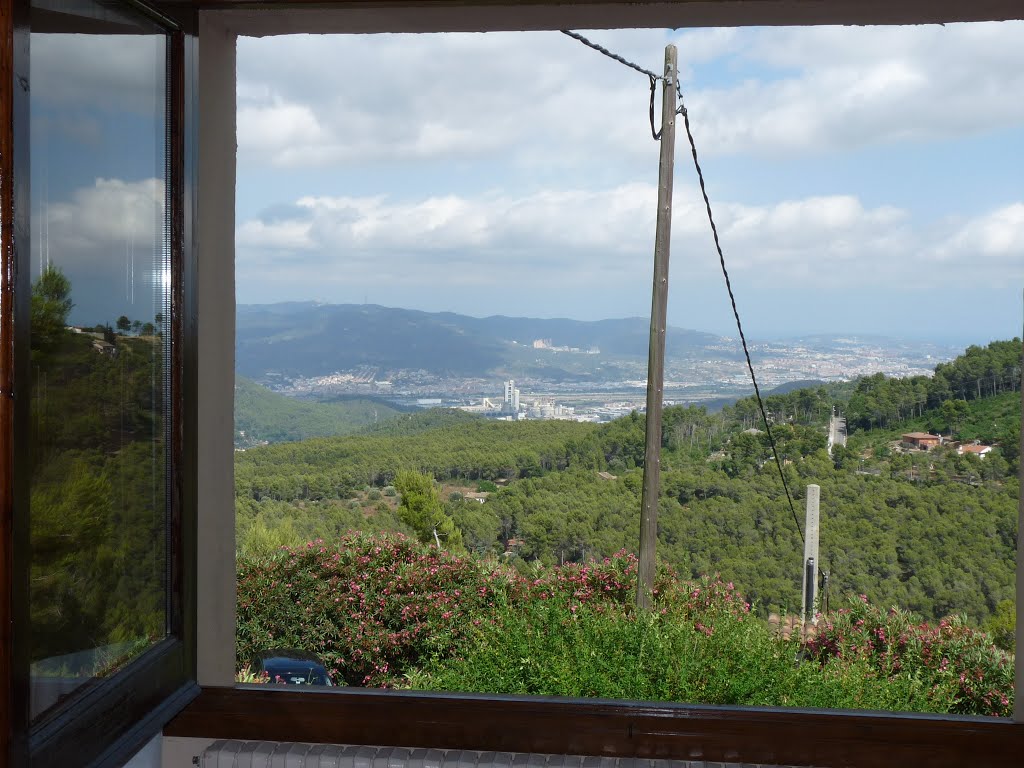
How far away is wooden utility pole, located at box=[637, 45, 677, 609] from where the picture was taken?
4.19 metres

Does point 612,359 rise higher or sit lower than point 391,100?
lower

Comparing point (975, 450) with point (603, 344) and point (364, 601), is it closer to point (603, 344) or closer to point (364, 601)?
point (603, 344)

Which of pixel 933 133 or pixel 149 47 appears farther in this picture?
pixel 933 133

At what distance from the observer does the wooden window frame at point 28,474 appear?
95 cm

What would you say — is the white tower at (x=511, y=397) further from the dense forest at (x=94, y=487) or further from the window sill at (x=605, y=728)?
the dense forest at (x=94, y=487)

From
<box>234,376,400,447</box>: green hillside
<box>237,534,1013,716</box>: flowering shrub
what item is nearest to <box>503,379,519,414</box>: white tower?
<box>234,376,400,447</box>: green hillside

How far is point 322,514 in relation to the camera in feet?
22.0

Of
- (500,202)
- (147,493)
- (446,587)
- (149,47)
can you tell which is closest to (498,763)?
(147,493)

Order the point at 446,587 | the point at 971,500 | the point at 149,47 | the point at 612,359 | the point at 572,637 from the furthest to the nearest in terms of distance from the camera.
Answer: the point at 612,359 < the point at 971,500 < the point at 446,587 < the point at 572,637 < the point at 149,47

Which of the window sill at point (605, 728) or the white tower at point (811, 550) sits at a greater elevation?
the window sill at point (605, 728)

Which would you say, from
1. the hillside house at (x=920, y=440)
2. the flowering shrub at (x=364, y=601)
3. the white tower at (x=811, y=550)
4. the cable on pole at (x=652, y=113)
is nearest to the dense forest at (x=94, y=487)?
the cable on pole at (x=652, y=113)

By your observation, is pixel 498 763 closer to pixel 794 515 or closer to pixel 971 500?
pixel 794 515

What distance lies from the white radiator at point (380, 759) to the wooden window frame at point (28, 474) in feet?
0.40

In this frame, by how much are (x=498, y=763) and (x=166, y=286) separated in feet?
3.10
